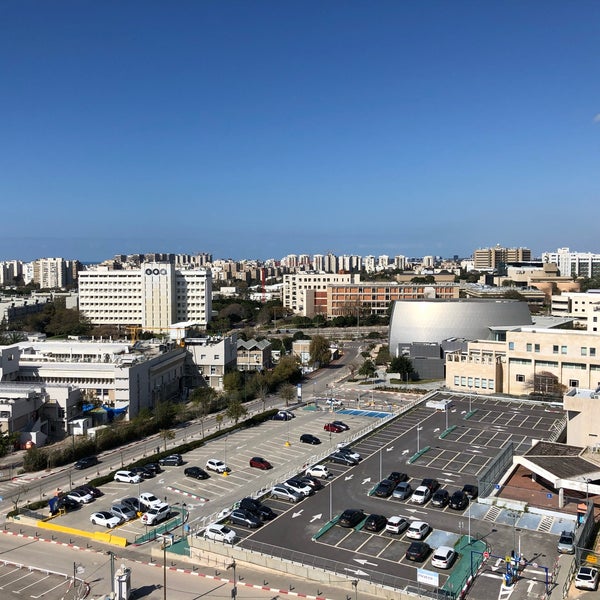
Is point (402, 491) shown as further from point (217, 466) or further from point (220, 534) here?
point (217, 466)

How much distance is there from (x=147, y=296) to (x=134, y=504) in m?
43.1

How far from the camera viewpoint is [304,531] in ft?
47.1

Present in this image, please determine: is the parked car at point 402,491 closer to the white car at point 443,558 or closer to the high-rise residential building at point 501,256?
the white car at point 443,558

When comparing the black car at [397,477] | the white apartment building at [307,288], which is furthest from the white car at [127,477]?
the white apartment building at [307,288]

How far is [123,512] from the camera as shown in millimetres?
16188

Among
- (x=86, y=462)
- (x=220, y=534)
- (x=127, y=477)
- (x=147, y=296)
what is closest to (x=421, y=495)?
(x=220, y=534)

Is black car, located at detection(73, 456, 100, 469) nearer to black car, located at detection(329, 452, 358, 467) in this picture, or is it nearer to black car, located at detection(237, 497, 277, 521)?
black car, located at detection(237, 497, 277, 521)

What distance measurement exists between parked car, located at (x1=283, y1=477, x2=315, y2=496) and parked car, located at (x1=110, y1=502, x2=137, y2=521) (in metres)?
4.11

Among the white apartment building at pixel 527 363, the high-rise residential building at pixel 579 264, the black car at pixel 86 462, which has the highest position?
the high-rise residential building at pixel 579 264

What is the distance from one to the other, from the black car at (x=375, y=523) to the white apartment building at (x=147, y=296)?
149ft

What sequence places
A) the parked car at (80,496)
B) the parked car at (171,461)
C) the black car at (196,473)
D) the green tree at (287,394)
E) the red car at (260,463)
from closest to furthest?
the parked car at (80,496), the black car at (196,473), the red car at (260,463), the parked car at (171,461), the green tree at (287,394)

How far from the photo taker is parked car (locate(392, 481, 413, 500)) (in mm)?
16344

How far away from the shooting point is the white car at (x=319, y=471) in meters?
18.1

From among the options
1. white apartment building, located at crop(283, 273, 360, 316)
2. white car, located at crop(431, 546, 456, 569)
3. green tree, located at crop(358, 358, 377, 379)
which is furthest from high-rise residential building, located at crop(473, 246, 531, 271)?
white car, located at crop(431, 546, 456, 569)
